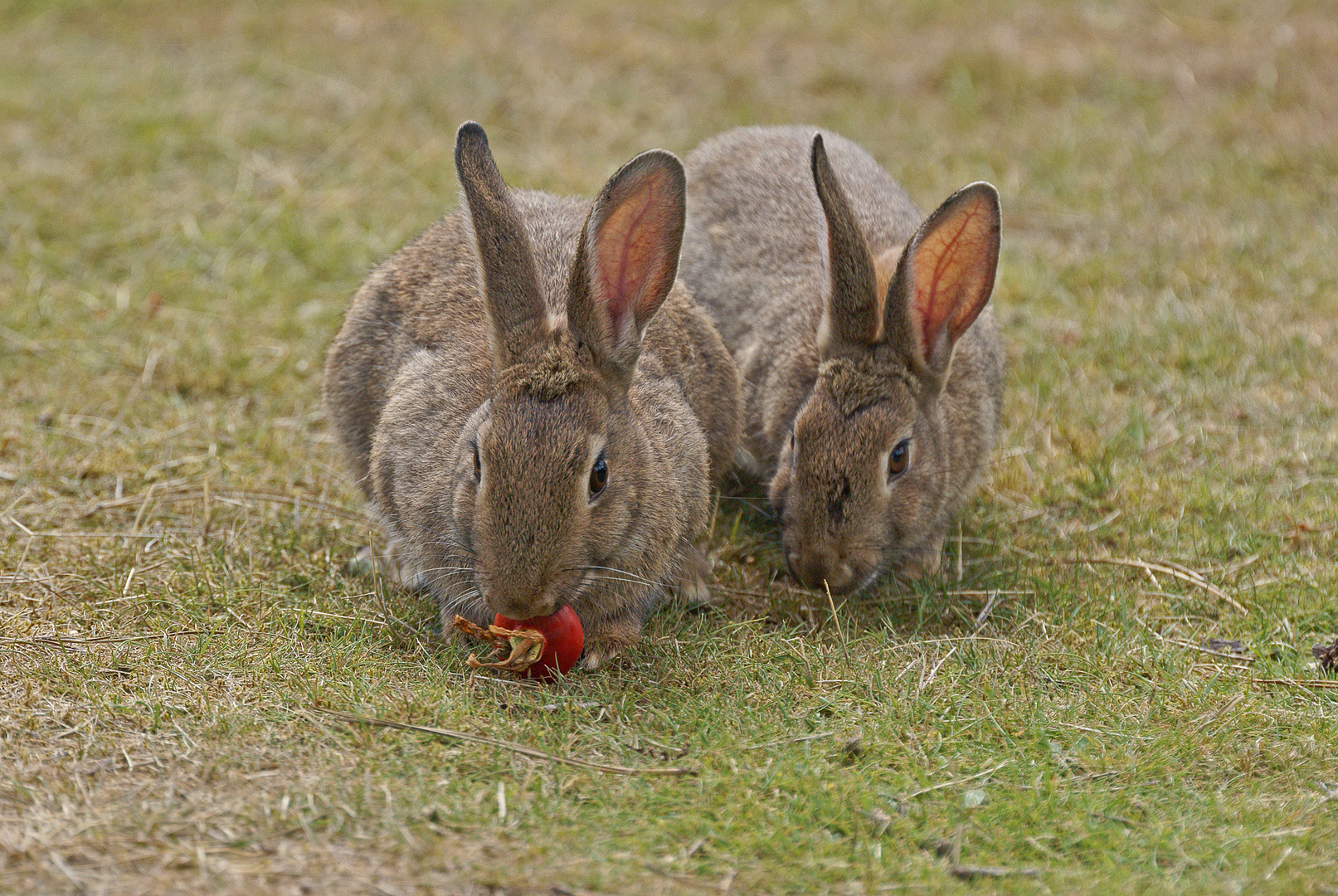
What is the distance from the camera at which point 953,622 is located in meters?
5.34

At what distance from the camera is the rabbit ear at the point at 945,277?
17.5ft

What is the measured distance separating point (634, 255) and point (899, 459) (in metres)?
1.41

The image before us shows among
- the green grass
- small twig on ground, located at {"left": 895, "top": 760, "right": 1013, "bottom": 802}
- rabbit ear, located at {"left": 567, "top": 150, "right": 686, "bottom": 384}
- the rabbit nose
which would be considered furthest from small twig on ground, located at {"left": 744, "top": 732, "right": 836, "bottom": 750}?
rabbit ear, located at {"left": 567, "top": 150, "right": 686, "bottom": 384}

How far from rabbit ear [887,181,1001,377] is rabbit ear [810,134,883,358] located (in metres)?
0.10

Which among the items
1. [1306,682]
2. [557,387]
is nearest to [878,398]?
[557,387]

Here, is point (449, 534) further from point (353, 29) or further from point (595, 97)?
point (353, 29)

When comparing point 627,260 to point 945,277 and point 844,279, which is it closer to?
point 844,279

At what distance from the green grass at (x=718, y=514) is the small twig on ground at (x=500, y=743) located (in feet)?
0.11

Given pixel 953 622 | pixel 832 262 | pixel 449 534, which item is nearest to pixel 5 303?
pixel 449 534

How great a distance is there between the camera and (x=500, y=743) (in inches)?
160

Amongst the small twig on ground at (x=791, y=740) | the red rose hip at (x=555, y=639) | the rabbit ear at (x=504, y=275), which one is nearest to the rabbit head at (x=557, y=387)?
the rabbit ear at (x=504, y=275)

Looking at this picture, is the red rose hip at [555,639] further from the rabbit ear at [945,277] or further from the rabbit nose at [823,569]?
the rabbit ear at [945,277]

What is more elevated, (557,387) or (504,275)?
(504,275)

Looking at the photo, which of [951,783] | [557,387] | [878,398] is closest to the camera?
[951,783]
